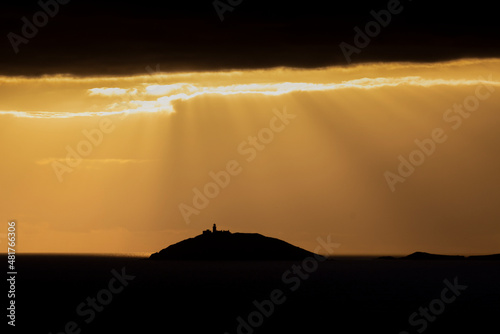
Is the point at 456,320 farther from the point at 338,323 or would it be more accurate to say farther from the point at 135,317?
the point at 135,317

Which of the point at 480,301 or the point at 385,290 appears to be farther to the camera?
the point at 385,290

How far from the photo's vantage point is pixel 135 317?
94.9 metres

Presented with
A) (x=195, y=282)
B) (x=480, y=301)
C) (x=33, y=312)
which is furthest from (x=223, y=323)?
(x=195, y=282)

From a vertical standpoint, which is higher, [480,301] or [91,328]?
[91,328]

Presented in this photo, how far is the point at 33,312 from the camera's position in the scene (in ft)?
329

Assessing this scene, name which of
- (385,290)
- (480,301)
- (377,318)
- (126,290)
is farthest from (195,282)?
(377,318)

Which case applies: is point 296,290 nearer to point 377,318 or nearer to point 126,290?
point 126,290

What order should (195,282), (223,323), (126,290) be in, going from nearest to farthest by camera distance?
(223,323) → (126,290) → (195,282)

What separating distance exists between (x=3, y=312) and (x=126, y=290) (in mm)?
41253

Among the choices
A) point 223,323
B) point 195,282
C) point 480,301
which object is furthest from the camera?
point 195,282

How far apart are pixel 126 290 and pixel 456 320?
194ft

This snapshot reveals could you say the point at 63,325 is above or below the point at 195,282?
above

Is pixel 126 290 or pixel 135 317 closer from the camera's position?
pixel 135 317

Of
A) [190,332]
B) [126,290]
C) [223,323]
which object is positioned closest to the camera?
→ [190,332]
